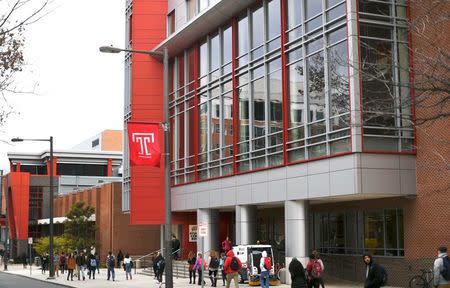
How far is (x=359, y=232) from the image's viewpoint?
1206 inches

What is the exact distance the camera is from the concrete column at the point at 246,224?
3444cm

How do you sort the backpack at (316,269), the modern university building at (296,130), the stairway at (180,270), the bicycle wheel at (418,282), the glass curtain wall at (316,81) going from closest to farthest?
the backpack at (316,269), the bicycle wheel at (418,282), the modern university building at (296,130), the glass curtain wall at (316,81), the stairway at (180,270)

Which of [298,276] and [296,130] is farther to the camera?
[296,130]

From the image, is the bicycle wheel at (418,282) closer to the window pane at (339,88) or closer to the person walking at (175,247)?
the window pane at (339,88)

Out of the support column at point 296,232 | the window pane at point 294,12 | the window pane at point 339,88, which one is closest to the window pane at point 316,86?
the window pane at point 339,88

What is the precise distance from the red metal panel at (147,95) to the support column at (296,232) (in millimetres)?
15236

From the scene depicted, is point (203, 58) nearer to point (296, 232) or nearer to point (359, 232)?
point (296, 232)

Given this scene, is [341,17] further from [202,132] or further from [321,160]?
[202,132]

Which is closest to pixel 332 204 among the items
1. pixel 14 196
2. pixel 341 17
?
pixel 341 17

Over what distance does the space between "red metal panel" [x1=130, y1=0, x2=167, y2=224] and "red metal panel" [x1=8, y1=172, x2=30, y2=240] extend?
34.3m

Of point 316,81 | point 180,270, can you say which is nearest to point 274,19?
point 316,81

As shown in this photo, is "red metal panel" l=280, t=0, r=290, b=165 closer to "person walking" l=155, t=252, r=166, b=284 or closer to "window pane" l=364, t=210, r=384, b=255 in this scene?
"window pane" l=364, t=210, r=384, b=255

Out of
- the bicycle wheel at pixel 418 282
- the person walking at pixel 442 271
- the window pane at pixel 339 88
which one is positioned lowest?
the bicycle wheel at pixel 418 282

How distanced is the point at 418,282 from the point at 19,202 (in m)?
58.0
